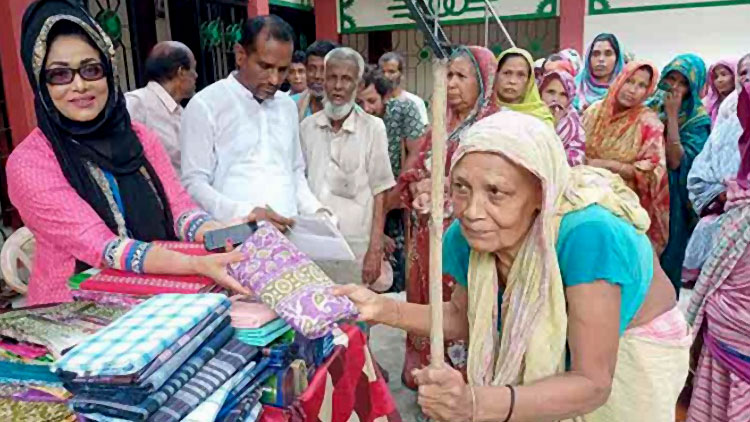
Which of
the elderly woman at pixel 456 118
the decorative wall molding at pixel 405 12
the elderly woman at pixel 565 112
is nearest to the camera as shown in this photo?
the elderly woman at pixel 456 118

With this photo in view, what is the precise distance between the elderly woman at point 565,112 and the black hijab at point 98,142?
2244 millimetres

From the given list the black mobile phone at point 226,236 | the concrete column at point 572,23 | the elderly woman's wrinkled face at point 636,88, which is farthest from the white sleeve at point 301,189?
the concrete column at point 572,23

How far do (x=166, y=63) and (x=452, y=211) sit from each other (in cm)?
212

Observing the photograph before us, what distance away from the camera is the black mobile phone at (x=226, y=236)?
4.56 ft

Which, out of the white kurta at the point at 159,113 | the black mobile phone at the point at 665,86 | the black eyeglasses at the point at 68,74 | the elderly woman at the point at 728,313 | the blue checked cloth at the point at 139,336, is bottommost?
the elderly woman at the point at 728,313

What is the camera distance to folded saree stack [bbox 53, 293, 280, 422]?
0.93 m

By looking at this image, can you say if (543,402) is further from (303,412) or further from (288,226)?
(288,226)

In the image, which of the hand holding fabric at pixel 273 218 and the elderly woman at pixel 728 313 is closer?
the hand holding fabric at pixel 273 218

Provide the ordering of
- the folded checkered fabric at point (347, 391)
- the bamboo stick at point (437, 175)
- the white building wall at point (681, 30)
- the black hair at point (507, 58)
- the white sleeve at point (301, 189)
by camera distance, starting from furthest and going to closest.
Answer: the white building wall at point (681, 30) < the black hair at point (507, 58) < the white sleeve at point (301, 189) < the folded checkered fabric at point (347, 391) < the bamboo stick at point (437, 175)

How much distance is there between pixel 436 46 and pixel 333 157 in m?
2.12

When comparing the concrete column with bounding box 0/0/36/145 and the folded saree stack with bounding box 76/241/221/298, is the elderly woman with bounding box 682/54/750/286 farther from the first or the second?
the concrete column with bounding box 0/0/36/145

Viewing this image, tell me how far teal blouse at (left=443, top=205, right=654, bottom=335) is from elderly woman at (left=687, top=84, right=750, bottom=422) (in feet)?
3.56

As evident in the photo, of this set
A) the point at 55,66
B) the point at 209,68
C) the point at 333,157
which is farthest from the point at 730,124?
the point at 209,68

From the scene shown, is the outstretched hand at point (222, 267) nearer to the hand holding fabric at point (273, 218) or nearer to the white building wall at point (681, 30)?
the hand holding fabric at point (273, 218)
